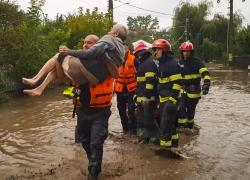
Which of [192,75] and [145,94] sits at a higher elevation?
[192,75]

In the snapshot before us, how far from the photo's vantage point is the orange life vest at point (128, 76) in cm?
949

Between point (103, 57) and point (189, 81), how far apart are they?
4.42m

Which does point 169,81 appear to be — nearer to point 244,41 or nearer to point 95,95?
point 95,95

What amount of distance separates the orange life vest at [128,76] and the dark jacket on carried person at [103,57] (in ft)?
10.5

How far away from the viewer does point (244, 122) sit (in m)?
11.0

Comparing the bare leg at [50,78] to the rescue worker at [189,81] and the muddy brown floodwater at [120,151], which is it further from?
the rescue worker at [189,81]

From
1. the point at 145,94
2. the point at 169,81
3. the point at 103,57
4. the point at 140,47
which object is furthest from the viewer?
the point at 140,47

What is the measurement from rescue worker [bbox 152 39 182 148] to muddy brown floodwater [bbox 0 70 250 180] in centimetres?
41

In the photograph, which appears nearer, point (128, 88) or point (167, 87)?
point (167, 87)

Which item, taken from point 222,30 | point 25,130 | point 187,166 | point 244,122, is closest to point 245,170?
point 187,166

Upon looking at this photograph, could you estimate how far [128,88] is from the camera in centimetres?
955

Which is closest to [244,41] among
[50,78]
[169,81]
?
[169,81]

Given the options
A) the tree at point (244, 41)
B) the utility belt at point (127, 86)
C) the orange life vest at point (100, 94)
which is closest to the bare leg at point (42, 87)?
the orange life vest at point (100, 94)

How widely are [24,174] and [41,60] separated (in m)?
11.2
